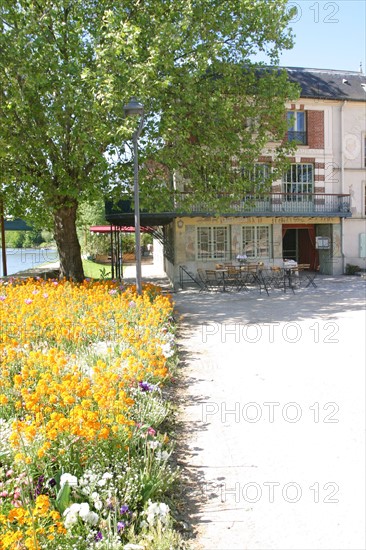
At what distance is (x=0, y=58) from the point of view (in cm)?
1257

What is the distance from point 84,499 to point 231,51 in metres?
15.7

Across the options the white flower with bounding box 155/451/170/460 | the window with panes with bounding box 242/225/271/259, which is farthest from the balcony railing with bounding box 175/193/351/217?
the white flower with bounding box 155/451/170/460

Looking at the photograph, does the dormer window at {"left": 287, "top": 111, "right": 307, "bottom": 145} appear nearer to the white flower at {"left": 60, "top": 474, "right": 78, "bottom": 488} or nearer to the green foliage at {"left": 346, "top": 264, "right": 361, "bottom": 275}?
the green foliage at {"left": 346, "top": 264, "right": 361, "bottom": 275}

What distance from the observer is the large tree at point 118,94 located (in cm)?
1204

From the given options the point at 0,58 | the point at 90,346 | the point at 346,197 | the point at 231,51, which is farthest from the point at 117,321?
the point at 346,197

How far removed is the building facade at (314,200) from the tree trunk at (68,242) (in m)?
7.17

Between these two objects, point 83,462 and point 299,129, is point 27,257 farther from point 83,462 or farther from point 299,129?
point 83,462

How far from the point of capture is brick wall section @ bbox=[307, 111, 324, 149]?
938 inches

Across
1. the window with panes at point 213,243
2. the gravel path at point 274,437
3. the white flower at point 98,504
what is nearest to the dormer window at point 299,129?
the window with panes at point 213,243

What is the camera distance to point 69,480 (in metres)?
3.01

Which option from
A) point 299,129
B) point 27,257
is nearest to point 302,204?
point 299,129

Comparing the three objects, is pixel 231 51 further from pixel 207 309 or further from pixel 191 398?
pixel 191 398

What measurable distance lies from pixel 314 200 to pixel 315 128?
3.83 metres

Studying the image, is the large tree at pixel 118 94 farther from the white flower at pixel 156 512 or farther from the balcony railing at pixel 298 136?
the white flower at pixel 156 512
